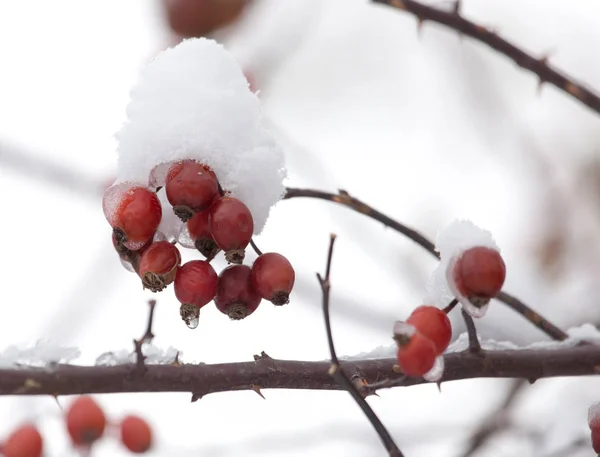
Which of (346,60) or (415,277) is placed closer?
(415,277)

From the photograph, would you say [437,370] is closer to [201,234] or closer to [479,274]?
[479,274]

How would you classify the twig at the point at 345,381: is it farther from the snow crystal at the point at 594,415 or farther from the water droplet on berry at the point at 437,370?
the snow crystal at the point at 594,415

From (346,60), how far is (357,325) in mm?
3566

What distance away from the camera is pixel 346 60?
6535mm

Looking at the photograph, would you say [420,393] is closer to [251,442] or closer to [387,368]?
[251,442]

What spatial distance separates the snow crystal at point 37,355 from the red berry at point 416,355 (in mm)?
541

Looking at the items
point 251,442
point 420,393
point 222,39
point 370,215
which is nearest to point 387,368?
point 370,215

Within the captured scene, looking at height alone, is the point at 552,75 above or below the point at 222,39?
below

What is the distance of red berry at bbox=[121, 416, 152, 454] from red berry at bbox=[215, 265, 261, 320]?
732mm

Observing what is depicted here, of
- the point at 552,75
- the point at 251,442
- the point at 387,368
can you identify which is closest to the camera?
the point at 387,368

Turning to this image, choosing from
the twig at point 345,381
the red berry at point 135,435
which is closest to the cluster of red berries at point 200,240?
the twig at point 345,381

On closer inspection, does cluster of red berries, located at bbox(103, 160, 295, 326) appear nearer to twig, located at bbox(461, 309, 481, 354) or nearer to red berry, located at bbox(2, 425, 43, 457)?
twig, located at bbox(461, 309, 481, 354)

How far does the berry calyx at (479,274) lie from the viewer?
1.03 metres

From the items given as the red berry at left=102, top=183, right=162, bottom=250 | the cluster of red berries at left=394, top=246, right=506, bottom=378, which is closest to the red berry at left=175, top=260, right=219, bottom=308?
the red berry at left=102, top=183, right=162, bottom=250
